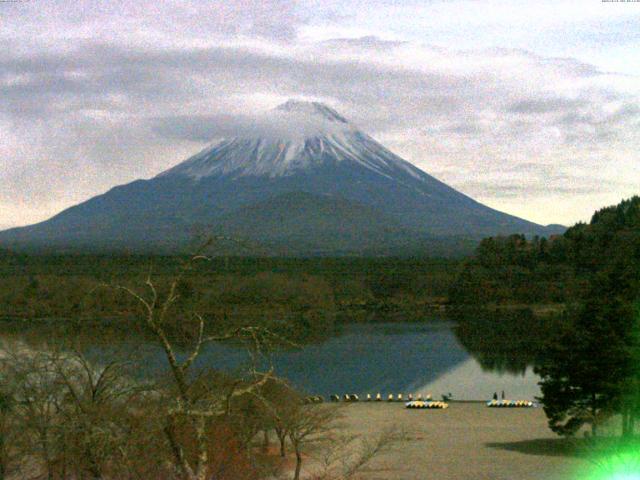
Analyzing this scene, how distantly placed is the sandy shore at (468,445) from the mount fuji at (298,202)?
250 feet

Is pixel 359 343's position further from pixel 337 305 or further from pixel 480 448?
pixel 480 448

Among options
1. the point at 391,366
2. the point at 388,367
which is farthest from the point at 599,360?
the point at 391,366

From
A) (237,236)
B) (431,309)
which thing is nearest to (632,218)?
(431,309)

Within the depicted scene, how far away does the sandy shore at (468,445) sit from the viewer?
44.5 feet

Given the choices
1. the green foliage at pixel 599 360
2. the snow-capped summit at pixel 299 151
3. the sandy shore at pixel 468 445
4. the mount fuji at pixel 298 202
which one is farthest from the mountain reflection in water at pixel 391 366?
the snow-capped summit at pixel 299 151

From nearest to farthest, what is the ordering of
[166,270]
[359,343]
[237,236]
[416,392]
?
[237,236] < [416,392] < [359,343] < [166,270]

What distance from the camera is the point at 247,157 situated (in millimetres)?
158875

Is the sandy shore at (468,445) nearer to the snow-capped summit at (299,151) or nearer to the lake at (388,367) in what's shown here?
the lake at (388,367)

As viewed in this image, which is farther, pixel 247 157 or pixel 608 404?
pixel 247 157

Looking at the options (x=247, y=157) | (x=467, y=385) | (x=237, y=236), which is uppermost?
(x=247, y=157)

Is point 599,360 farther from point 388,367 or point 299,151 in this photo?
point 299,151

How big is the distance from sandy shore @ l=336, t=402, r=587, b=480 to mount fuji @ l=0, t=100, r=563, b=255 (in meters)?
76.3

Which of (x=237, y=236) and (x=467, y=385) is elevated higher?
(x=237, y=236)

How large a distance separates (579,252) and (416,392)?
45721 millimetres
